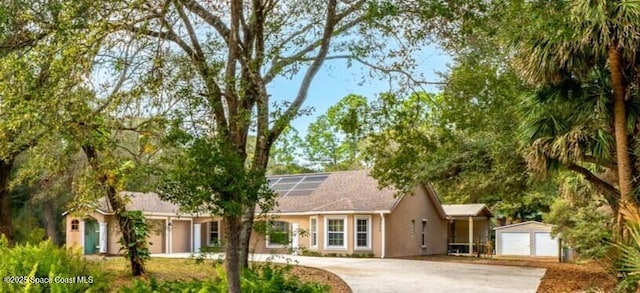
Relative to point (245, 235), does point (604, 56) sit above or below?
above

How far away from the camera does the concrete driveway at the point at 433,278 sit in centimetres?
1327

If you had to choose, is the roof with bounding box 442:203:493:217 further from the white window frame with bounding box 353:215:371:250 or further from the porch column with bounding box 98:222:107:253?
the porch column with bounding box 98:222:107:253

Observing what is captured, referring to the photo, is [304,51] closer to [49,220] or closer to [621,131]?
[621,131]

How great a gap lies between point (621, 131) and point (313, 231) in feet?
55.0

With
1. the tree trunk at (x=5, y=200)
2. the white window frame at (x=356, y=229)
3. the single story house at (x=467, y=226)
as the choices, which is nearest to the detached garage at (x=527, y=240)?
the single story house at (x=467, y=226)

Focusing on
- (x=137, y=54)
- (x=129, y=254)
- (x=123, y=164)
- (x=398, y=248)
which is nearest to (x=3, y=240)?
(x=129, y=254)

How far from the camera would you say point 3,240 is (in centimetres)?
1296

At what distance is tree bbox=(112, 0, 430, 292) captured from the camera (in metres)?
6.79

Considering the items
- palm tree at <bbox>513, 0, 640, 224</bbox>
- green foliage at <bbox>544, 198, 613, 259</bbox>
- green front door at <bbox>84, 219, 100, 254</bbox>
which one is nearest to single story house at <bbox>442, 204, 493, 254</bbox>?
green foliage at <bbox>544, 198, 613, 259</bbox>

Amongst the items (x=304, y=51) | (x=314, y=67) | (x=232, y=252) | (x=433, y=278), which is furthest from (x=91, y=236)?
(x=232, y=252)

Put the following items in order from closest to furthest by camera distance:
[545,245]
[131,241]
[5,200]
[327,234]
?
[131,241], [5,200], [327,234], [545,245]

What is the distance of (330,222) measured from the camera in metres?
25.8

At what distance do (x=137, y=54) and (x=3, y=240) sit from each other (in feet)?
24.4

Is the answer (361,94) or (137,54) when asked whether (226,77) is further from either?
(361,94)
